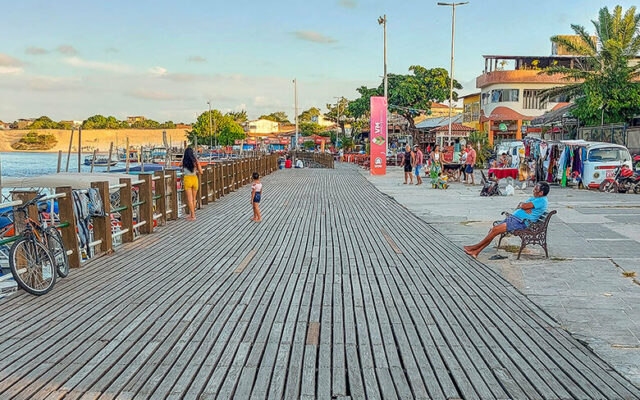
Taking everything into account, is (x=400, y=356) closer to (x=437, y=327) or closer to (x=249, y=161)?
(x=437, y=327)

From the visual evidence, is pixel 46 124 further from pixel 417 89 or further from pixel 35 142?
pixel 417 89

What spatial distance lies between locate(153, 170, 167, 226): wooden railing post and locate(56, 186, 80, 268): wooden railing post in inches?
181

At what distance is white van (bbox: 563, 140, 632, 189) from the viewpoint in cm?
2138

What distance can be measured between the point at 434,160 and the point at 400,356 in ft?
66.3

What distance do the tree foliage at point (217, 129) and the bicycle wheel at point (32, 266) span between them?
87792 millimetres

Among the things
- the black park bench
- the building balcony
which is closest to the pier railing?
the black park bench

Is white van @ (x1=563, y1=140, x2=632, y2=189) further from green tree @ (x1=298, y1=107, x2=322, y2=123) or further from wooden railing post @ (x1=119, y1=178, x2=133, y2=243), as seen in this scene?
green tree @ (x1=298, y1=107, x2=322, y2=123)

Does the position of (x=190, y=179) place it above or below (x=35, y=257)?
above

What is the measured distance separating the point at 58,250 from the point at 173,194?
654cm

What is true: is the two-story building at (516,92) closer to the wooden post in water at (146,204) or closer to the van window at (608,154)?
the van window at (608,154)

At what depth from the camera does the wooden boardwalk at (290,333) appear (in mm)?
4359

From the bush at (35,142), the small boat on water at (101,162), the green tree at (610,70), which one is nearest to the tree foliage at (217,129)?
the small boat on water at (101,162)

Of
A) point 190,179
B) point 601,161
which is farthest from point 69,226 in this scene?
point 601,161

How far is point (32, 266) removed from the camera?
690cm
